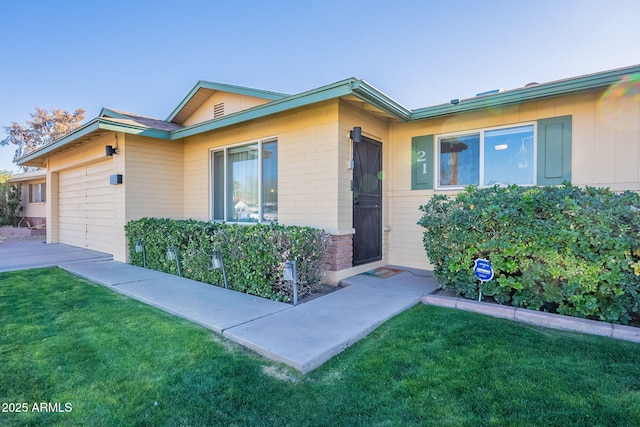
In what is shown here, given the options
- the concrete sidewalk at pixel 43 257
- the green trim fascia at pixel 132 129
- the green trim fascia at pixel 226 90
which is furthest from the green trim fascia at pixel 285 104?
the concrete sidewalk at pixel 43 257

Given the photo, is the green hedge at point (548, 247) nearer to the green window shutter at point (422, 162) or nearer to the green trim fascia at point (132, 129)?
the green window shutter at point (422, 162)

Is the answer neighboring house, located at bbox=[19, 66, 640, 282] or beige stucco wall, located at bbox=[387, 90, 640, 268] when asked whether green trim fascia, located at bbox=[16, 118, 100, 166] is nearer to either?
neighboring house, located at bbox=[19, 66, 640, 282]

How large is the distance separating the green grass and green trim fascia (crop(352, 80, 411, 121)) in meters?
3.07

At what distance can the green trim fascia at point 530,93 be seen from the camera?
4028mm

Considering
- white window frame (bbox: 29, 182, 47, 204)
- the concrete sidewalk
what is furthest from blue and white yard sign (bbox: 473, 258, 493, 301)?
white window frame (bbox: 29, 182, 47, 204)

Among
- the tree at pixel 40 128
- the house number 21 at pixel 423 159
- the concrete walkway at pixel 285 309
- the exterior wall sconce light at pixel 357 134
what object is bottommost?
the concrete walkway at pixel 285 309

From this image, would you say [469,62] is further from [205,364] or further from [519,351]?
[205,364]

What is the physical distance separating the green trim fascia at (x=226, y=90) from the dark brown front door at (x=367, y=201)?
1759 mm

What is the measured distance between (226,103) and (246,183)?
220cm

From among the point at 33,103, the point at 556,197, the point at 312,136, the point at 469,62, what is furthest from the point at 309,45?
the point at 33,103

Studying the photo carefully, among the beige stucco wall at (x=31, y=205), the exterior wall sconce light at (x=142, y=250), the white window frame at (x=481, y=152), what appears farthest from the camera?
the beige stucco wall at (x=31, y=205)

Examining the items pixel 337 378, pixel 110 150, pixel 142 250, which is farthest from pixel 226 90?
pixel 337 378

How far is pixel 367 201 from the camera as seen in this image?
5.91 meters

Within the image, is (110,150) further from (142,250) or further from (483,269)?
(483,269)
